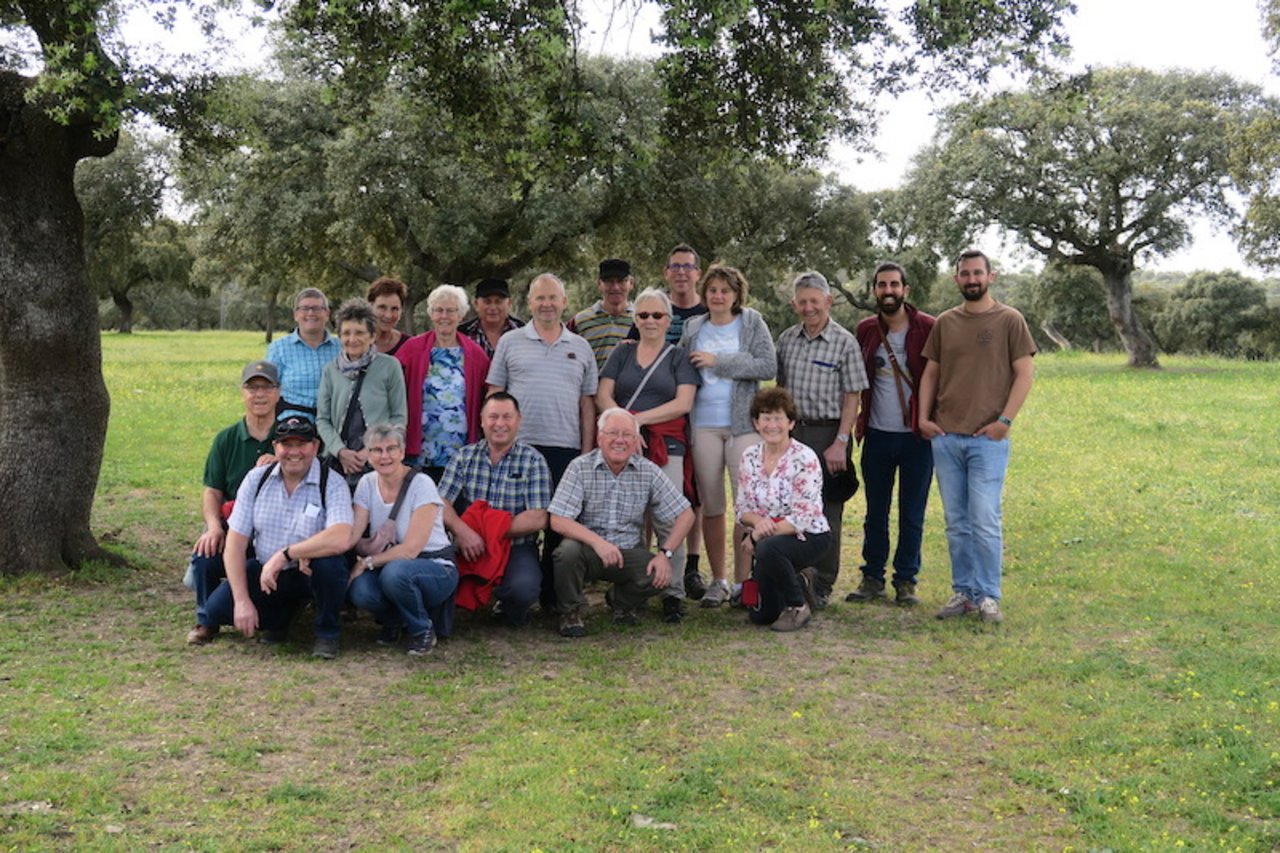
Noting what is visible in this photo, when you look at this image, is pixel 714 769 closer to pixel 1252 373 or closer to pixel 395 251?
pixel 395 251

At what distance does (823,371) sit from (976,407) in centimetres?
98

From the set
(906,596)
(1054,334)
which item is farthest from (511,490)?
(1054,334)

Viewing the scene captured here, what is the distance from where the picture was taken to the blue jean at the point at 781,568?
6707mm

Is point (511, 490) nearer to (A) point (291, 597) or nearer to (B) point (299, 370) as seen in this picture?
(A) point (291, 597)

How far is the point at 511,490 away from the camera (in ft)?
22.1

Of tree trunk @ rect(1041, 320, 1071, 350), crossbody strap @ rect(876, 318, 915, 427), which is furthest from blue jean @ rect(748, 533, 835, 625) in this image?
tree trunk @ rect(1041, 320, 1071, 350)

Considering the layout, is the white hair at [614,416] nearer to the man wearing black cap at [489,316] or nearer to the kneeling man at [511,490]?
the kneeling man at [511,490]

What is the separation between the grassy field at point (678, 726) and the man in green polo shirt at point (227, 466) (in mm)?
380

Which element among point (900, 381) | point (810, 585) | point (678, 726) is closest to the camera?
point (678, 726)

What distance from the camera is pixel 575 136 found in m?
8.05

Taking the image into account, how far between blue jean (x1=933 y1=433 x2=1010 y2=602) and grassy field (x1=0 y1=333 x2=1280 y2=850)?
13.1 inches

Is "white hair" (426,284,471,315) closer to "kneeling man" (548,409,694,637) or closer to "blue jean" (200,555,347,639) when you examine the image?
"kneeling man" (548,409,694,637)

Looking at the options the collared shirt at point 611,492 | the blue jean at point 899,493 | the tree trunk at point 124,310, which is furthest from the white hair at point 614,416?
the tree trunk at point 124,310

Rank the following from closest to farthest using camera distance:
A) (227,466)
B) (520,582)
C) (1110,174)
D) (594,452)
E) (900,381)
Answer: (227,466) < (520,582) < (594,452) < (900,381) < (1110,174)
